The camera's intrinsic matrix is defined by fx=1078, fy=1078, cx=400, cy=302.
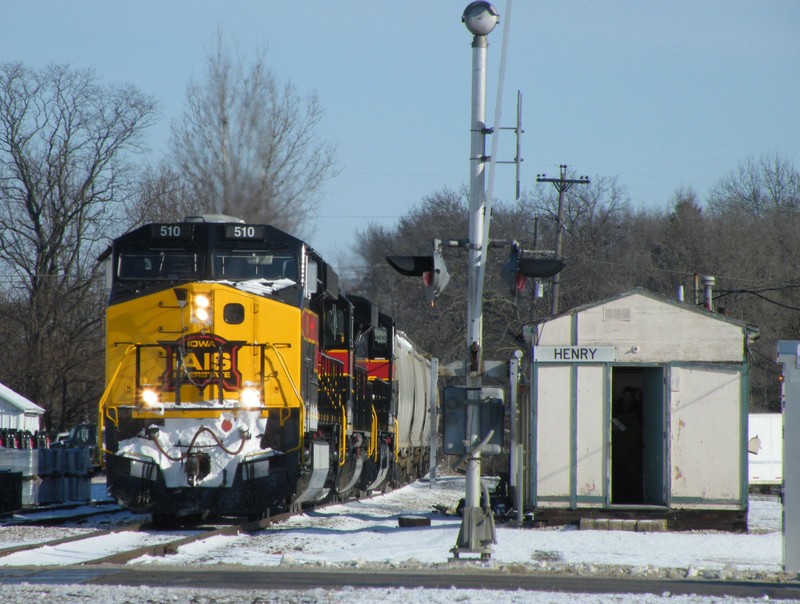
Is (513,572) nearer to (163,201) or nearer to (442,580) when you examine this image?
(442,580)

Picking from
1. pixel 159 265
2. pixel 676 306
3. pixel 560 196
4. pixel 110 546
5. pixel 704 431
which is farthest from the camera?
pixel 560 196

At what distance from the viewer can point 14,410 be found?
144 feet

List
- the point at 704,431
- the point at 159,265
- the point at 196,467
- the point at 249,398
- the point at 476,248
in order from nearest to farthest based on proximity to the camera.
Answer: the point at 476,248 → the point at 196,467 → the point at 249,398 → the point at 159,265 → the point at 704,431

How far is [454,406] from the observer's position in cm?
1155

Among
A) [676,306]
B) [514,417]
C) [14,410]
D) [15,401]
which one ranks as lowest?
[14,410]

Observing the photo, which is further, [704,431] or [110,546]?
[704,431]

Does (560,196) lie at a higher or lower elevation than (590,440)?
higher

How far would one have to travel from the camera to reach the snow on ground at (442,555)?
28.1 feet

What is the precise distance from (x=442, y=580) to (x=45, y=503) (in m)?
15.1

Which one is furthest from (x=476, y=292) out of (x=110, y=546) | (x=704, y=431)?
(x=704, y=431)

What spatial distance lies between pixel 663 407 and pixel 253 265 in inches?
255

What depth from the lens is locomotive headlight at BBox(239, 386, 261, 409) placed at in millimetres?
14461

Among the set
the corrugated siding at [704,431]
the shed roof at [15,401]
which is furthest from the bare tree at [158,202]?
the corrugated siding at [704,431]

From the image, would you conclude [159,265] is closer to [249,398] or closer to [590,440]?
[249,398]
